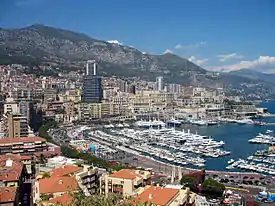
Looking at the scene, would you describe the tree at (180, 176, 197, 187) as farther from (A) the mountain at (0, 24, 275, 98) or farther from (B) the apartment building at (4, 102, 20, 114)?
(A) the mountain at (0, 24, 275, 98)

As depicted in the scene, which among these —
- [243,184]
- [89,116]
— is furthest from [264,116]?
[243,184]

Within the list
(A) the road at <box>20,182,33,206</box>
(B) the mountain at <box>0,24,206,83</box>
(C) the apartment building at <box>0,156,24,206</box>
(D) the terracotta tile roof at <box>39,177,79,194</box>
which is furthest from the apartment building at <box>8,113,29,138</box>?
(B) the mountain at <box>0,24,206,83</box>

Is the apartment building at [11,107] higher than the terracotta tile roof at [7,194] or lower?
higher

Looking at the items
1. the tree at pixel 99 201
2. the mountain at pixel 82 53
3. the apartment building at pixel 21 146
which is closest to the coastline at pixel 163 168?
the apartment building at pixel 21 146

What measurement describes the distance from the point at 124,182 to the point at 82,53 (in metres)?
91.0

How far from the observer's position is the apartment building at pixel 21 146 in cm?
1842

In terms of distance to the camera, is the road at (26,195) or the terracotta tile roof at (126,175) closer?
the terracotta tile roof at (126,175)

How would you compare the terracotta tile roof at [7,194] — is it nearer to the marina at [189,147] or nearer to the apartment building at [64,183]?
the apartment building at [64,183]

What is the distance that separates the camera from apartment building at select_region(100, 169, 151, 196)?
10.4 meters

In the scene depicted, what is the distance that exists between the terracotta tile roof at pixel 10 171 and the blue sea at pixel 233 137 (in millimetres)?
9975

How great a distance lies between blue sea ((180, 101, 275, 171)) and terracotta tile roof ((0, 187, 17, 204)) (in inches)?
450

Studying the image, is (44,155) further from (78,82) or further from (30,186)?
(78,82)

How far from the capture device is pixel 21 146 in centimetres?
1861

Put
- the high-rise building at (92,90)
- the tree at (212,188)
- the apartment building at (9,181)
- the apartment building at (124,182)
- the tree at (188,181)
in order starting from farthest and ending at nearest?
the high-rise building at (92,90) < the tree at (188,181) < the tree at (212,188) < the apartment building at (124,182) < the apartment building at (9,181)
